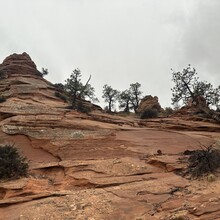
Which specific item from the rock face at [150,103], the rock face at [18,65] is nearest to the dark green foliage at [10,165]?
the rock face at [18,65]

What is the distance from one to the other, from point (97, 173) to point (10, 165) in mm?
3868

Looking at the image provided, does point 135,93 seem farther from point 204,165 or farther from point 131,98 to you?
point 204,165

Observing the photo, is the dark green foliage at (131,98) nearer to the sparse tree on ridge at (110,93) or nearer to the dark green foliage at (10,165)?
the sparse tree on ridge at (110,93)

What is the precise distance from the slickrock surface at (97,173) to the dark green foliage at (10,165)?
48 cm

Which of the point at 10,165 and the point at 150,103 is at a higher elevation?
the point at 150,103

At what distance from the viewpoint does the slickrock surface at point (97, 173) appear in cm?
1049

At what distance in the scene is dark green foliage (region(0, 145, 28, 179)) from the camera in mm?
13938

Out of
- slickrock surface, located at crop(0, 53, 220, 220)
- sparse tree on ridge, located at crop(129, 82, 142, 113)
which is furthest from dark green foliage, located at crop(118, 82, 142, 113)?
slickrock surface, located at crop(0, 53, 220, 220)

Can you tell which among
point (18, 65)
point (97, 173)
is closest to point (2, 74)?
point (18, 65)

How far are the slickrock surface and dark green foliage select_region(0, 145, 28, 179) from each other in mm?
478

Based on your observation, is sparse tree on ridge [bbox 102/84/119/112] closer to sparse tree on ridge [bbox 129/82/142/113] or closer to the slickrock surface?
sparse tree on ridge [bbox 129/82/142/113]

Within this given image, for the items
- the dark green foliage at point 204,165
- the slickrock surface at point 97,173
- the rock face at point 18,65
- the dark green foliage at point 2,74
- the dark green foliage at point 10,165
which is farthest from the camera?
the rock face at point 18,65

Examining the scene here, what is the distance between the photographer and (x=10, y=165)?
14.3 metres

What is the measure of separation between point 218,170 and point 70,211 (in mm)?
6263
